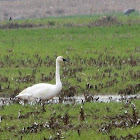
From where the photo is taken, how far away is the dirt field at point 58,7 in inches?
1781

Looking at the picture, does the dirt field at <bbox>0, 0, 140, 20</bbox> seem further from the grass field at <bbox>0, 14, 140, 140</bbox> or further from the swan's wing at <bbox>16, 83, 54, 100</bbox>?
the swan's wing at <bbox>16, 83, 54, 100</bbox>

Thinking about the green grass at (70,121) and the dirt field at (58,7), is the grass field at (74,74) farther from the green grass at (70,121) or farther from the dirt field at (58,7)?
the dirt field at (58,7)

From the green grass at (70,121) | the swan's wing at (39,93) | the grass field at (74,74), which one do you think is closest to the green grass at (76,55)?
the grass field at (74,74)

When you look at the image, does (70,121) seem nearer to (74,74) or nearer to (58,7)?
(74,74)

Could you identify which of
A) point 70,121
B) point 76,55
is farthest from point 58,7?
point 70,121

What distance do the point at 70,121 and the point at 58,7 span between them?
39.0 m

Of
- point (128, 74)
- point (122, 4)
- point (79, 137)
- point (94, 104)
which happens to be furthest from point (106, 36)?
point (122, 4)

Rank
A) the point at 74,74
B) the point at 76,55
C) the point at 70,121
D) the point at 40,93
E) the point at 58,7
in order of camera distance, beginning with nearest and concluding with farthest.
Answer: the point at 70,121 → the point at 40,93 → the point at 74,74 → the point at 76,55 → the point at 58,7

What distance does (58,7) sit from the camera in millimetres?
48219

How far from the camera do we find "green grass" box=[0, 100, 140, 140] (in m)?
8.87

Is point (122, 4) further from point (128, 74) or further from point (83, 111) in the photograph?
point (83, 111)

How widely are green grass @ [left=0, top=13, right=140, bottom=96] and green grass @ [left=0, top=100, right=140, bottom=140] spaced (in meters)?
3.76

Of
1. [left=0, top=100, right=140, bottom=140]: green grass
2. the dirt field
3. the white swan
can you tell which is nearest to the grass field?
[left=0, top=100, right=140, bottom=140]: green grass

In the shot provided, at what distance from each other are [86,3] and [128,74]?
34.0 metres
